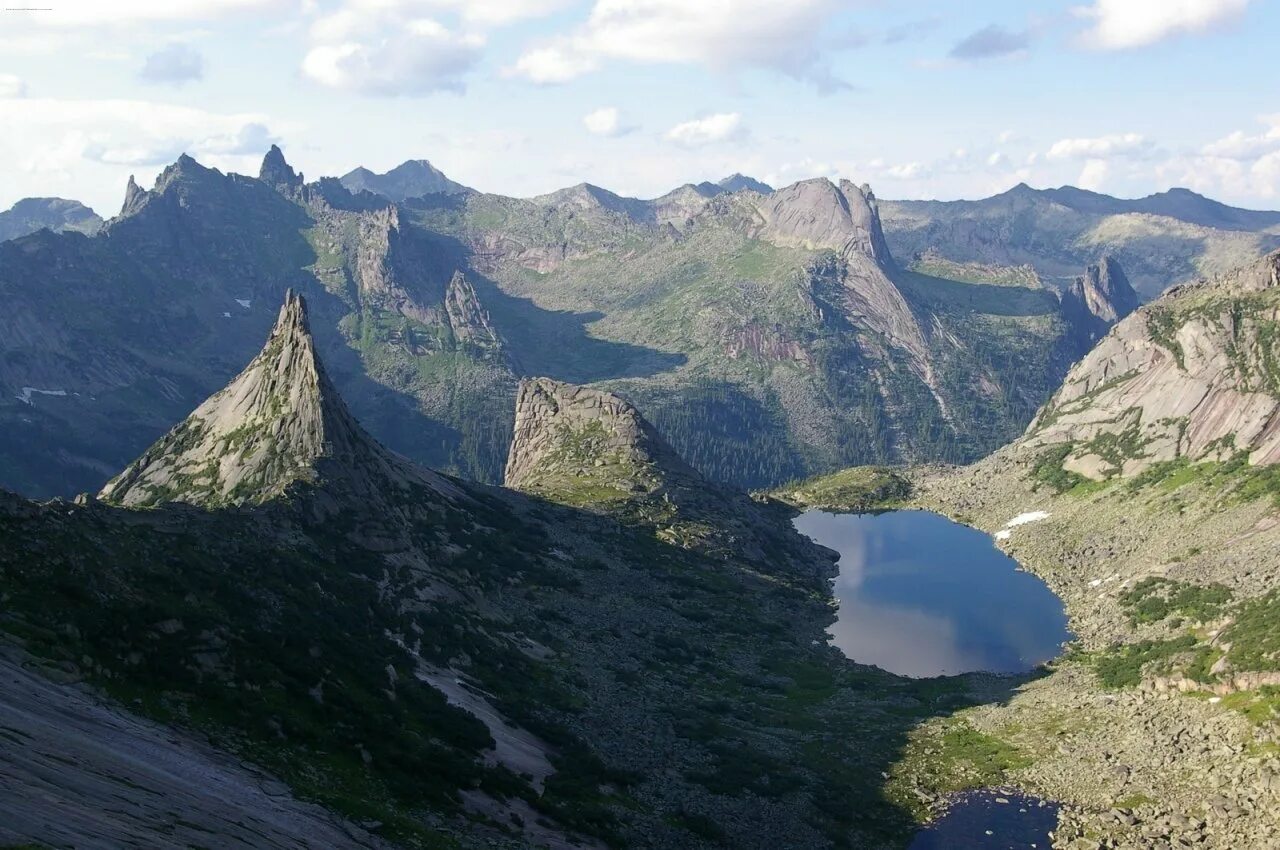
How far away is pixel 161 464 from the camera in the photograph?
149875 millimetres

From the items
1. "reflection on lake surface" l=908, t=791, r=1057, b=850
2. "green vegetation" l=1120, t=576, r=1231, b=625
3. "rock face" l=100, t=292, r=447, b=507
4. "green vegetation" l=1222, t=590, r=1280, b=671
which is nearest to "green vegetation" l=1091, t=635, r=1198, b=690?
"green vegetation" l=1222, t=590, r=1280, b=671

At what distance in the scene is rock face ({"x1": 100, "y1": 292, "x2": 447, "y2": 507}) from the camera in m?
131

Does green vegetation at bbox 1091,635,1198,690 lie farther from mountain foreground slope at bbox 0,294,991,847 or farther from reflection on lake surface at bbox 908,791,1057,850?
reflection on lake surface at bbox 908,791,1057,850

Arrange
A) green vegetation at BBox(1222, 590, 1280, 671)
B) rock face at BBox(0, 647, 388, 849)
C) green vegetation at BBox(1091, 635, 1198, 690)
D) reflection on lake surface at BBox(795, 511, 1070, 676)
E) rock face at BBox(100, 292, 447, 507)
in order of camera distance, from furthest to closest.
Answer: reflection on lake surface at BBox(795, 511, 1070, 676) → rock face at BBox(100, 292, 447, 507) → green vegetation at BBox(1091, 635, 1198, 690) → green vegetation at BBox(1222, 590, 1280, 671) → rock face at BBox(0, 647, 388, 849)

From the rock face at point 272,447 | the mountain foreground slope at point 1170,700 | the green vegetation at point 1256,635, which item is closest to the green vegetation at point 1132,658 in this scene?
the mountain foreground slope at point 1170,700

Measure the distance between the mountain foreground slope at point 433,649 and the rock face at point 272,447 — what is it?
1.67ft

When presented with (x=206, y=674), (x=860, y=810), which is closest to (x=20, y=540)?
(x=206, y=674)

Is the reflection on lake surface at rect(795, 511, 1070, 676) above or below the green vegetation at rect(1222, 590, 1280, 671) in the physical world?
below

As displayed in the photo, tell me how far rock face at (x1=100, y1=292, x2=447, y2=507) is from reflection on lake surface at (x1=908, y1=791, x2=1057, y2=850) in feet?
243

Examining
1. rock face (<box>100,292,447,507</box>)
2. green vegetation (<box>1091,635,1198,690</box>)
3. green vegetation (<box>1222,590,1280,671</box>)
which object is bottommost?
green vegetation (<box>1091,635,1198,690</box>)

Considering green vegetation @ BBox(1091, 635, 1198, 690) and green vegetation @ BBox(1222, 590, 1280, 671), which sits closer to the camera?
green vegetation @ BBox(1222, 590, 1280, 671)

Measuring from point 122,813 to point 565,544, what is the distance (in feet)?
409

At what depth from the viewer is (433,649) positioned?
99875 mm

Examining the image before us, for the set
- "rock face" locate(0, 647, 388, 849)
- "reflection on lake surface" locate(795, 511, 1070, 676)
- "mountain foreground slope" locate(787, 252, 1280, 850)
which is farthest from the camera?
"reflection on lake surface" locate(795, 511, 1070, 676)
